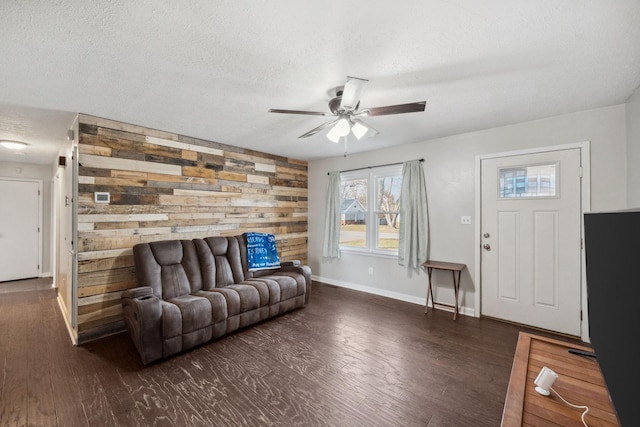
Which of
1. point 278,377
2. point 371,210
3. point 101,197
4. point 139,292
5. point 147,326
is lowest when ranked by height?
point 278,377

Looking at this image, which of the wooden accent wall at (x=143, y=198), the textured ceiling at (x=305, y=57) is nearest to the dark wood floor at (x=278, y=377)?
the wooden accent wall at (x=143, y=198)

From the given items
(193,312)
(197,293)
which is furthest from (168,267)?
(193,312)

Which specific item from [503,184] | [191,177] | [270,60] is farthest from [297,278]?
[503,184]

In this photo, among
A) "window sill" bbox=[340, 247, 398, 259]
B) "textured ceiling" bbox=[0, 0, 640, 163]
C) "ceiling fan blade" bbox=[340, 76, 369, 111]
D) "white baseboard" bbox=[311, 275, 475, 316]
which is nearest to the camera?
"textured ceiling" bbox=[0, 0, 640, 163]

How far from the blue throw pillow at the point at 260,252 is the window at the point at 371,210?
1.47 m

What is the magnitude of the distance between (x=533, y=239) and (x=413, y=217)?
1464 mm

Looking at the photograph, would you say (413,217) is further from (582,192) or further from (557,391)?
(557,391)

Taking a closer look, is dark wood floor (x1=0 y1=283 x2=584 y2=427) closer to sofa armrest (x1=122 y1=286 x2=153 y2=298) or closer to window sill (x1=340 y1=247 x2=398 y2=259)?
sofa armrest (x1=122 y1=286 x2=153 y2=298)

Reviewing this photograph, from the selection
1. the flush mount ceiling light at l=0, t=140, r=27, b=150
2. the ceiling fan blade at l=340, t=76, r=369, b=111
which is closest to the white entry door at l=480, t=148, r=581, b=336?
the ceiling fan blade at l=340, t=76, r=369, b=111

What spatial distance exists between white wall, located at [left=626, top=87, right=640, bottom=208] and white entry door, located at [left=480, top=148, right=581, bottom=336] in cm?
38

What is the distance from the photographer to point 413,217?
4.10 meters

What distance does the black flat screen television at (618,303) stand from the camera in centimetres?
70

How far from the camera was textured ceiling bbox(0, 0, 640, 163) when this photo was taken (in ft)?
4.92

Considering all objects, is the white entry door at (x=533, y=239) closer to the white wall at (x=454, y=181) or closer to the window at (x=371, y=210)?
the white wall at (x=454, y=181)
